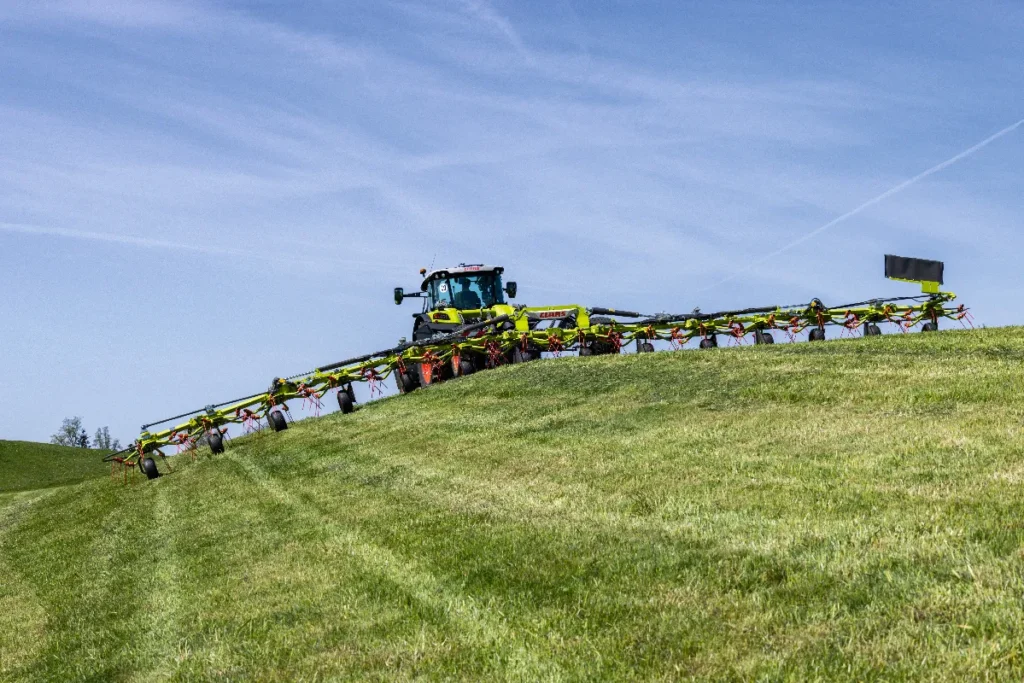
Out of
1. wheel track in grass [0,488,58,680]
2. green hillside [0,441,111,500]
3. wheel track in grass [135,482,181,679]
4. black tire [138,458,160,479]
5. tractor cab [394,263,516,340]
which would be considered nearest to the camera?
wheel track in grass [135,482,181,679]

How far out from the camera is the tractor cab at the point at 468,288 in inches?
1117

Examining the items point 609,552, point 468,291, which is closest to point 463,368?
point 468,291

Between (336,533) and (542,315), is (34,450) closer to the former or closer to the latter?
(542,315)

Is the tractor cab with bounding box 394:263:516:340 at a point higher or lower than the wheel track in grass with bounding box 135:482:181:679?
higher

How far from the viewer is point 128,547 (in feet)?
38.4

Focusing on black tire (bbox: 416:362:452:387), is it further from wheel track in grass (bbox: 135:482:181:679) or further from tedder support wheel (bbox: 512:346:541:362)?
wheel track in grass (bbox: 135:482:181:679)

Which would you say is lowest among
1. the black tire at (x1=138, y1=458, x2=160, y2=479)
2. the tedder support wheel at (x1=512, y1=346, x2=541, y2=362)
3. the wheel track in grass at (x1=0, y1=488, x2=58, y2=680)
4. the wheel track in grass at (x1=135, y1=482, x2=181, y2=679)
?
the black tire at (x1=138, y1=458, x2=160, y2=479)

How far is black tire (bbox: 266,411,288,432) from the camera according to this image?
2319 centimetres

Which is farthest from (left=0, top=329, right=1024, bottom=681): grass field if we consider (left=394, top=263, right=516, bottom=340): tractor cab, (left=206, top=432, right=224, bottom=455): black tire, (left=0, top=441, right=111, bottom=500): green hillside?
(left=0, top=441, right=111, bottom=500): green hillside

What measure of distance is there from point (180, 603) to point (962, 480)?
6.65 metres

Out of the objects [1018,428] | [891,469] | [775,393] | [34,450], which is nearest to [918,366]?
[775,393]

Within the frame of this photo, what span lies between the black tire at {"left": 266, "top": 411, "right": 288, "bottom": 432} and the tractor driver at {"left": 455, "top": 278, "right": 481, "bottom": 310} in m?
7.17

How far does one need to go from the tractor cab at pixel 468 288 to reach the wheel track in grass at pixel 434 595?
58.0 ft

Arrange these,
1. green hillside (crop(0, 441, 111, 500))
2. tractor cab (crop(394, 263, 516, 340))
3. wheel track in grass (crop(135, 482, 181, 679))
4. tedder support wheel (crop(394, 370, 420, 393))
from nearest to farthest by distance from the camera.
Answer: wheel track in grass (crop(135, 482, 181, 679)) < tedder support wheel (crop(394, 370, 420, 393)) < tractor cab (crop(394, 263, 516, 340)) < green hillside (crop(0, 441, 111, 500))
